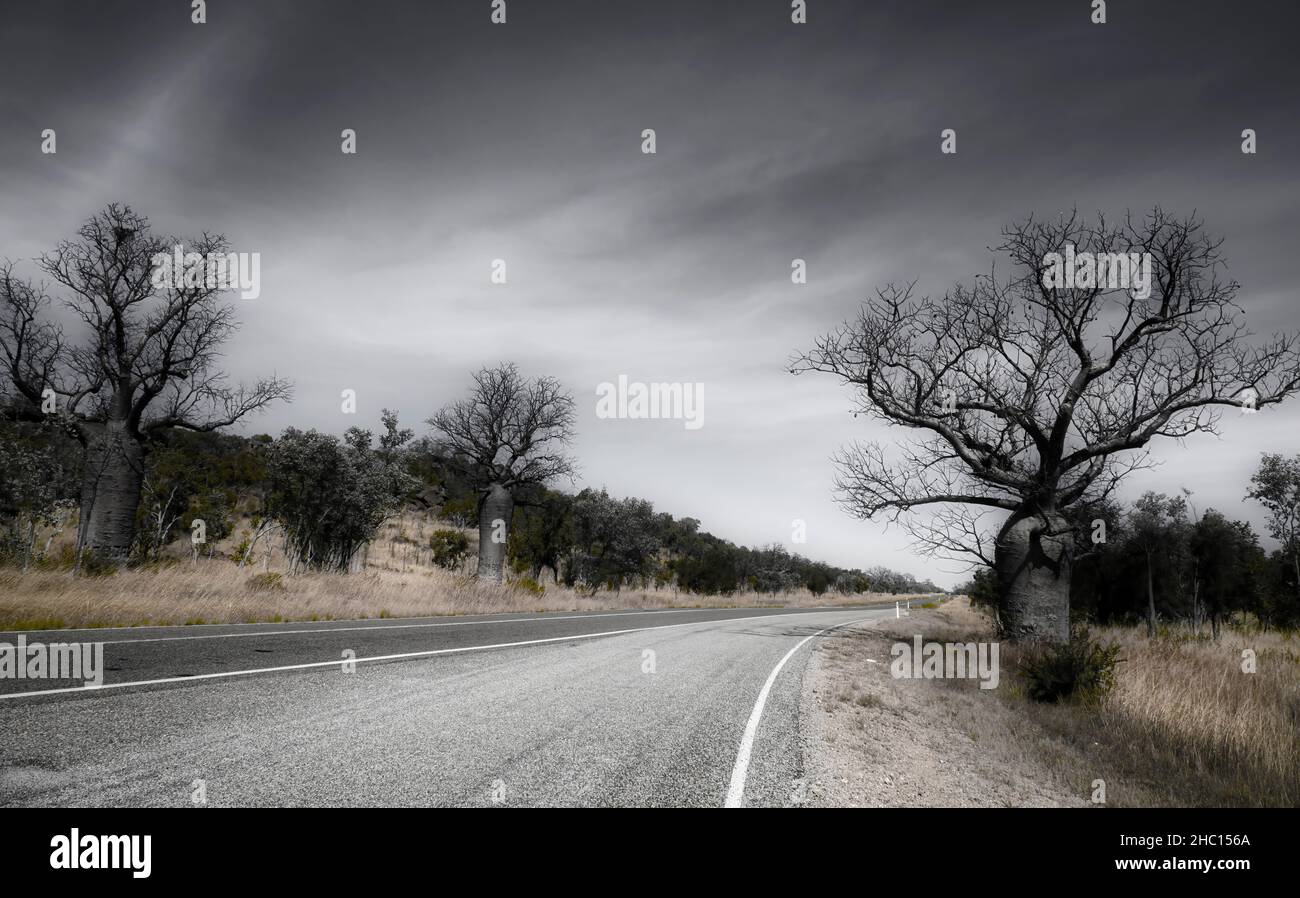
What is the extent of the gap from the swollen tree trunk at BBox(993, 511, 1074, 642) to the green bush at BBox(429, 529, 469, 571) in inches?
1099

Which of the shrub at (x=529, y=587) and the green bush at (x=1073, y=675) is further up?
the green bush at (x=1073, y=675)

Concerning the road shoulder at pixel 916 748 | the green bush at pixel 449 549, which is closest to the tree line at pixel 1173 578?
→ the road shoulder at pixel 916 748

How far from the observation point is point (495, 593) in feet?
69.6

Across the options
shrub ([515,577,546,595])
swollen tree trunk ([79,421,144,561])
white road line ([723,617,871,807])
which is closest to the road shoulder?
white road line ([723,617,871,807])

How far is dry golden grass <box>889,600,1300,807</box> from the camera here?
5.14m

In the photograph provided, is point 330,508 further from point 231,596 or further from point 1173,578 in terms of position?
point 1173,578

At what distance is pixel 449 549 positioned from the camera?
34.9 metres

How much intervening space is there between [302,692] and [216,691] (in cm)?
70

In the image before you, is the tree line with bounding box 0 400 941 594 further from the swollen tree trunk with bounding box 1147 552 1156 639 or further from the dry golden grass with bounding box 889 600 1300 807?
the swollen tree trunk with bounding box 1147 552 1156 639

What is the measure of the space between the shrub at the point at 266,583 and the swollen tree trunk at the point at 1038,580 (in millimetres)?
16612

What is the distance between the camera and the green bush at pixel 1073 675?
8320mm

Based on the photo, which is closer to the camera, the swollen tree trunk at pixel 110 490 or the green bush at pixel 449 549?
the swollen tree trunk at pixel 110 490

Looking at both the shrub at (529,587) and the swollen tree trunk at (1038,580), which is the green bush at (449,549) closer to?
the shrub at (529,587)
